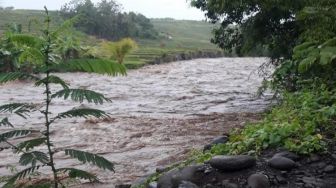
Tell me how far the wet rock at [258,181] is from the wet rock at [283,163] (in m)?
0.29

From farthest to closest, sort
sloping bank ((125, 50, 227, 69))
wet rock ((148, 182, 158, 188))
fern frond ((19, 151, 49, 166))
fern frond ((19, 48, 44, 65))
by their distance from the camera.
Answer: sloping bank ((125, 50, 227, 69)), wet rock ((148, 182, 158, 188)), fern frond ((19, 151, 49, 166)), fern frond ((19, 48, 44, 65))

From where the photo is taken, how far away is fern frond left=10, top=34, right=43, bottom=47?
3.93 meters

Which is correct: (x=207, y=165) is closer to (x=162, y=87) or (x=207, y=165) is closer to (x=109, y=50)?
(x=162, y=87)

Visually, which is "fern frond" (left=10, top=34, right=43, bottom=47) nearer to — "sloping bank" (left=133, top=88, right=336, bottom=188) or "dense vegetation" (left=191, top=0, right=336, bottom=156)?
"sloping bank" (left=133, top=88, right=336, bottom=188)

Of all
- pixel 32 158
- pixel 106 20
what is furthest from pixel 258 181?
pixel 106 20

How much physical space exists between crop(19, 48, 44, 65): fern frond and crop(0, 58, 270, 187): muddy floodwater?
5.03ft

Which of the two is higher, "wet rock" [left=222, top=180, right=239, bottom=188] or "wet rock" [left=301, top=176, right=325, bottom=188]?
"wet rock" [left=301, top=176, right=325, bottom=188]

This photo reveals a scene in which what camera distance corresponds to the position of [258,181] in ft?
16.1

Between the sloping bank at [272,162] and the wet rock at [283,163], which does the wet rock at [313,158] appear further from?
the wet rock at [283,163]

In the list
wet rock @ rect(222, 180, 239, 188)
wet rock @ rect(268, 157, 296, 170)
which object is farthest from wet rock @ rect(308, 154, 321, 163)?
wet rock @ rect(222, 180, 239, 188)

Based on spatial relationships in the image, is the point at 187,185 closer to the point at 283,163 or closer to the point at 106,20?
the point at 283,163

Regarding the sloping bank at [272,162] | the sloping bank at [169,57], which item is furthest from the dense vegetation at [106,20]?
the sloping bank at [272,162]

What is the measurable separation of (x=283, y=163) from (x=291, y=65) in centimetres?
679

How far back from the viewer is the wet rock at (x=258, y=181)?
4.88 metres
